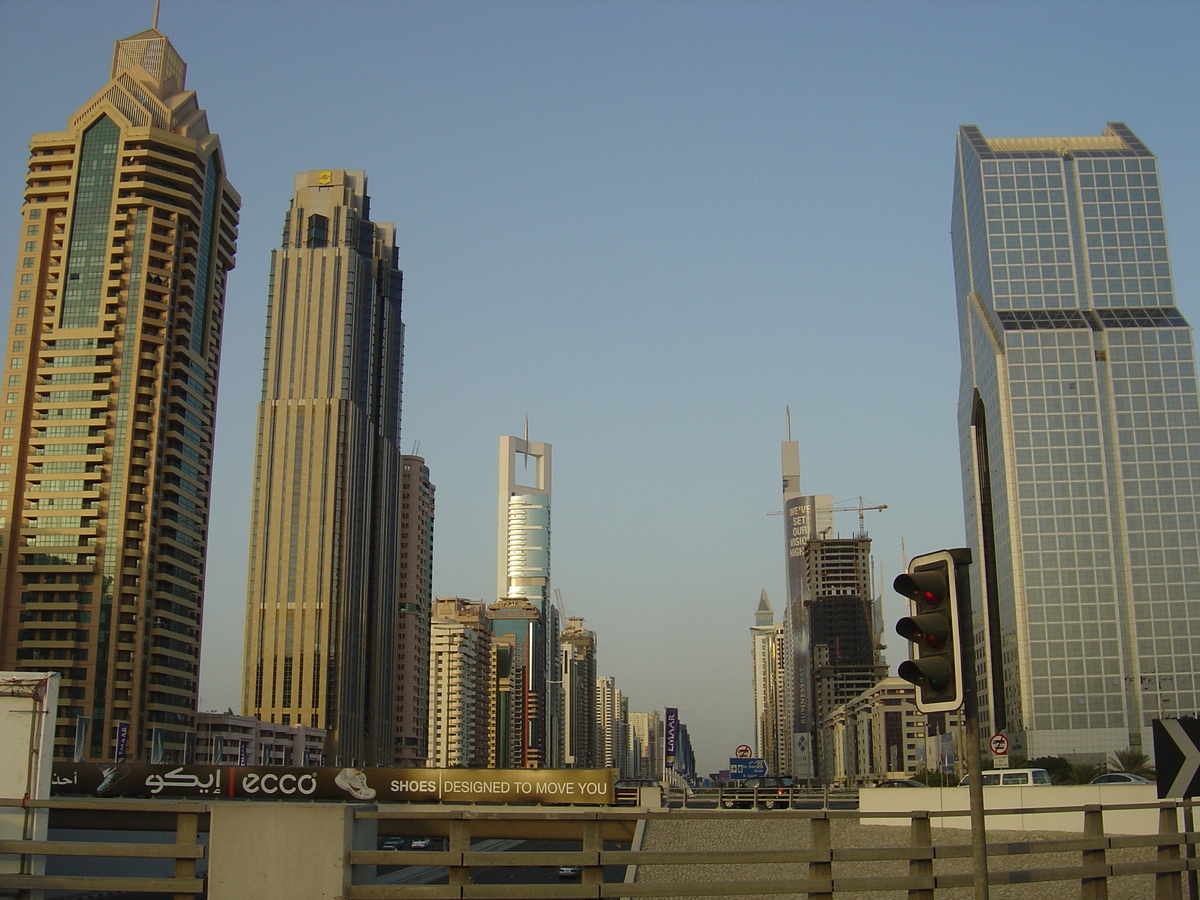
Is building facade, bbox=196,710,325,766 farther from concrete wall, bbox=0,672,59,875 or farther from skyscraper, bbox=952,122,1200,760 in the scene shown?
concrete wall, bbox=0,672,59,875

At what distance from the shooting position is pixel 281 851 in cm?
945

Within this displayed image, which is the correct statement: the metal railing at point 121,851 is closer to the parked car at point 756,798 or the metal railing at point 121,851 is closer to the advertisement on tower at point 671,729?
the parked car at point 756,798

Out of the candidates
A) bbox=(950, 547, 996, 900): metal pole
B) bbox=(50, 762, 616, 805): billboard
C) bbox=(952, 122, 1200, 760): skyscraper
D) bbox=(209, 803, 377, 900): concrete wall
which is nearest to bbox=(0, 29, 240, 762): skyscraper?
bbox=(50, 762, 616, 805): billboard

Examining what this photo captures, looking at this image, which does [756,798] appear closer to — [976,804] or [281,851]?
[976,804]

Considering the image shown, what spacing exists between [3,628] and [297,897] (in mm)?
149939

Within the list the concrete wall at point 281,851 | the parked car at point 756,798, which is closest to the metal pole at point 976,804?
the concrete wall at point 281,851

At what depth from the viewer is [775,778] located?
9156 cm

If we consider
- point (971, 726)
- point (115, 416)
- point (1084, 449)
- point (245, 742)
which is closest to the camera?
point (971, 726)

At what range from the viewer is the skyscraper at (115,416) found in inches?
5536

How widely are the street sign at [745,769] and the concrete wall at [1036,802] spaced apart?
50649 mm

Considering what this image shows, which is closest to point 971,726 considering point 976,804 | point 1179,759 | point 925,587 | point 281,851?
point 976,804

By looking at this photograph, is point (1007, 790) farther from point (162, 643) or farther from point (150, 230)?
point (150, 230)

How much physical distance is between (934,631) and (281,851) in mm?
5977

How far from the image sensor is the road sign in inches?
→ 500
